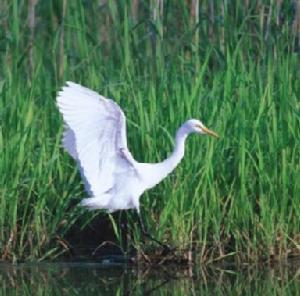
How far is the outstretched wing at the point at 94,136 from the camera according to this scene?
7281mm

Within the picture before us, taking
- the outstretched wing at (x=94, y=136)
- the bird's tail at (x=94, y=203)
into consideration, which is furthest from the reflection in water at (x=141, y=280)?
the outstretched wing at (x=94, y=136)

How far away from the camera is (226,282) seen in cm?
719

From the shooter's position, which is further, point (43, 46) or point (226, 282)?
point (43, 46)

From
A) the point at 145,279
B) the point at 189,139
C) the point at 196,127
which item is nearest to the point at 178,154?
the point at 196,127

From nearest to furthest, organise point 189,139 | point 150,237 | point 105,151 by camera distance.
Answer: point 150,237 < point 105,151 < point 189,139

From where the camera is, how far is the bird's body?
287 inches

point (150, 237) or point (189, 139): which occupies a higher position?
point (189, 139)

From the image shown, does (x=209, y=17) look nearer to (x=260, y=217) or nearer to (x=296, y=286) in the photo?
(x=260, y=217)

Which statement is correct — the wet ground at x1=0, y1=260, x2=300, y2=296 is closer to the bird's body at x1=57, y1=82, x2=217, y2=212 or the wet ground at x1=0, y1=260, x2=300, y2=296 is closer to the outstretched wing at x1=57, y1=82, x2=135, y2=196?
the bird's body at x1=57, y1=82, x2=217, y2=212

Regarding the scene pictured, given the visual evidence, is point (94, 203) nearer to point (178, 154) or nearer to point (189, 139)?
point (178, 154)

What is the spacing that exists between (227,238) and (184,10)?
219 cm

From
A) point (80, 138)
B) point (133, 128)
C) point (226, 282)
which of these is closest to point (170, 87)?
point (133, 128)

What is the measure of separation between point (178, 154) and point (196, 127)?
0.19 m

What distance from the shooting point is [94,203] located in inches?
297
